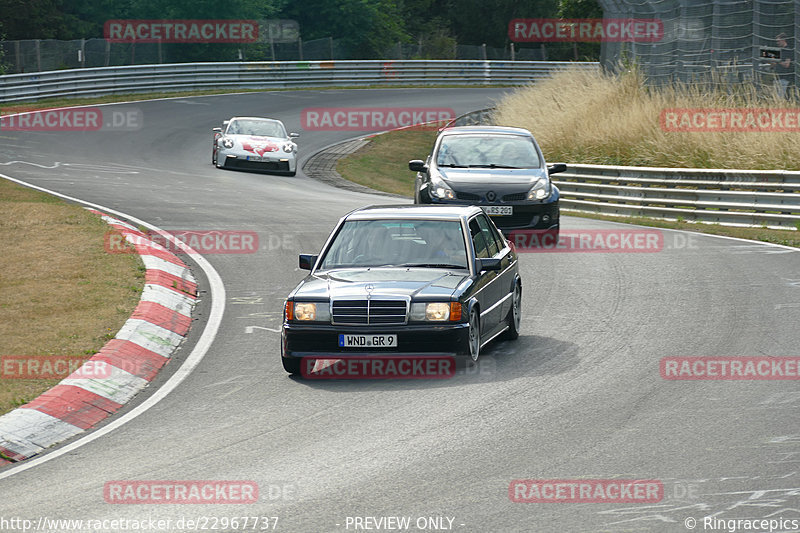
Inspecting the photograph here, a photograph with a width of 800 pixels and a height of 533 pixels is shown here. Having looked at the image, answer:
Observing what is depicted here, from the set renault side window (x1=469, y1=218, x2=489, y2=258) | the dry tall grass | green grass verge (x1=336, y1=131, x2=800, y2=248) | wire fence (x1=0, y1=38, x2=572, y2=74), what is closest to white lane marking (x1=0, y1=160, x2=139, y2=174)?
green grass verge (x1=336, y1=131, x2=800, y2=248)

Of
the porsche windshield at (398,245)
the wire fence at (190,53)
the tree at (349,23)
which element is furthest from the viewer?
the tree at (349,23)

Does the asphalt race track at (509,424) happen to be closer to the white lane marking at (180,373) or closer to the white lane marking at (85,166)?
the white lane marking at (180,373)

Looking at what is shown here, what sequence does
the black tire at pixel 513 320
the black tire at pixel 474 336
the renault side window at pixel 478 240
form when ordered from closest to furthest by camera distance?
the black tire at pixel 474 336 → the renault side window at pixel 478 240 → the black tire at pixel 513 320

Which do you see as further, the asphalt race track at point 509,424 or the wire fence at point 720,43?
the wire fence at point 720,43

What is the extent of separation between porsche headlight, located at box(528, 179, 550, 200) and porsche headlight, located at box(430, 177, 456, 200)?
114 centimetres

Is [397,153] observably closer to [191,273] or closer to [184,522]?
[191,273]

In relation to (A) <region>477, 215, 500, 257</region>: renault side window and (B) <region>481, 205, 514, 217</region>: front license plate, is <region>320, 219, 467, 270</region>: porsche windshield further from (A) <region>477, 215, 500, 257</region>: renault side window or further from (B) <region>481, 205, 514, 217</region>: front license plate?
(B) <region>481, 205, 514, 217</region>: front license plate

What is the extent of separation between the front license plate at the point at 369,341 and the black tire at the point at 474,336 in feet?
2.20

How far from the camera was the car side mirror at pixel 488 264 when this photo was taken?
10562mm

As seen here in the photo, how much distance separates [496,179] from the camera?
57.2ft

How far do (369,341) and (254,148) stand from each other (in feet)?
69.8

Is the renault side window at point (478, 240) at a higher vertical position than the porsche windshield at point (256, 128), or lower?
higher

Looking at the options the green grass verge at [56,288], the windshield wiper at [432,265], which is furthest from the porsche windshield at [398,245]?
the green grass verge at [56,288]

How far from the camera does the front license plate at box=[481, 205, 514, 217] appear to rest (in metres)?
17.1
